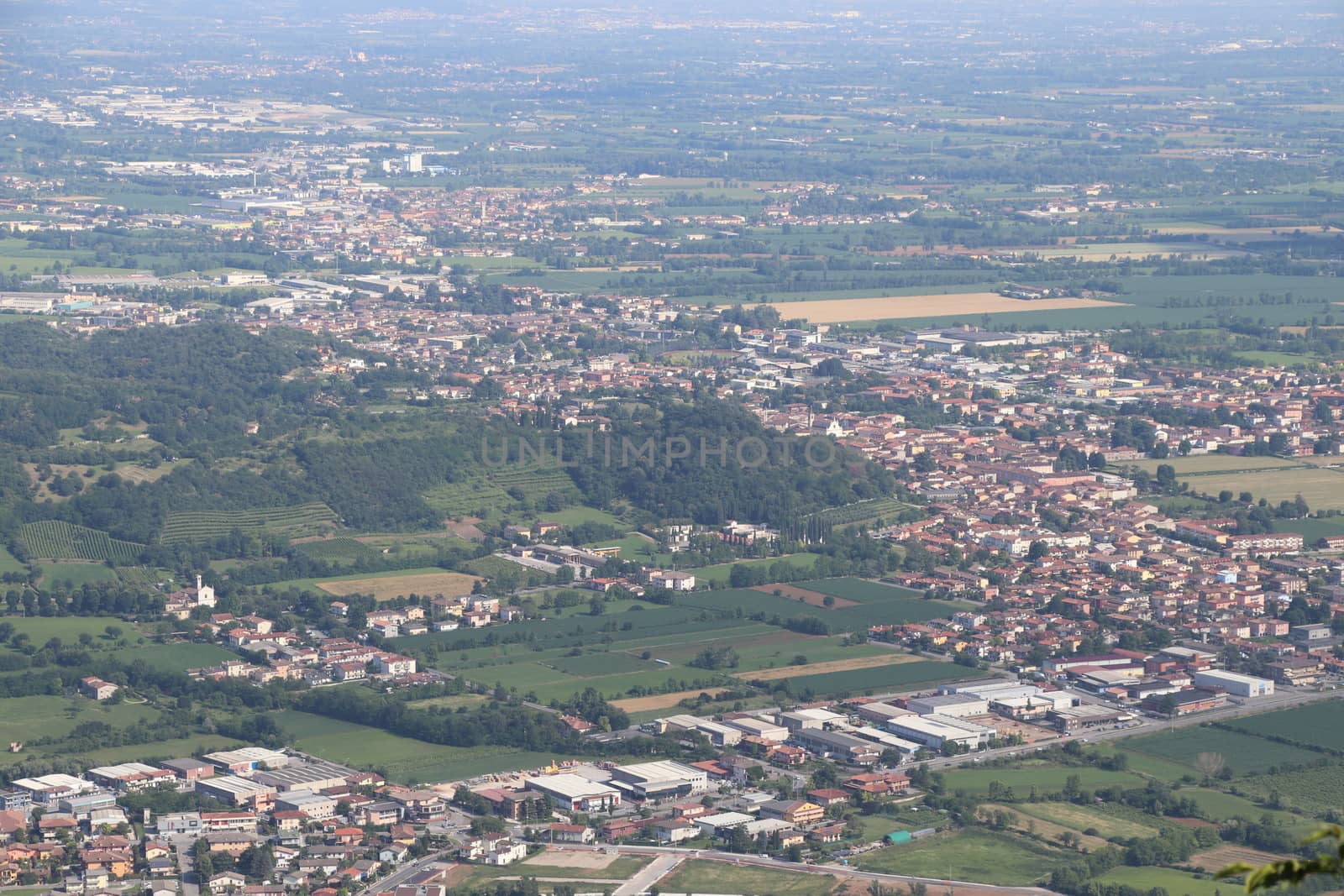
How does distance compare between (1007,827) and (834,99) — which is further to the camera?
(834,99)

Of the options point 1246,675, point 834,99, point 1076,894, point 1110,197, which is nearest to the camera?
point 1076,894

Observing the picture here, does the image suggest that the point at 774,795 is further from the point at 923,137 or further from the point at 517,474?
the point at 923,137

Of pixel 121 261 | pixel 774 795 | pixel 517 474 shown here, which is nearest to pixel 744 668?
pixel 774 795

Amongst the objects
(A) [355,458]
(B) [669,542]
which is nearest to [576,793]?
(B) [669,542]

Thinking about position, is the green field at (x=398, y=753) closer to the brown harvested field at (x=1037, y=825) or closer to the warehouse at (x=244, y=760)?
the warehouse at (x=244, y=760)

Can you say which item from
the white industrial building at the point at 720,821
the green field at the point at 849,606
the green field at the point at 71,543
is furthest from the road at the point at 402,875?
the green field at the point at 71,543

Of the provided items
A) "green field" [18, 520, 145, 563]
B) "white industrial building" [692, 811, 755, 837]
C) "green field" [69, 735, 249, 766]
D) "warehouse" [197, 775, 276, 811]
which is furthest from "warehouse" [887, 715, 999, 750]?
"green field" [18, 520, 145, 563]
